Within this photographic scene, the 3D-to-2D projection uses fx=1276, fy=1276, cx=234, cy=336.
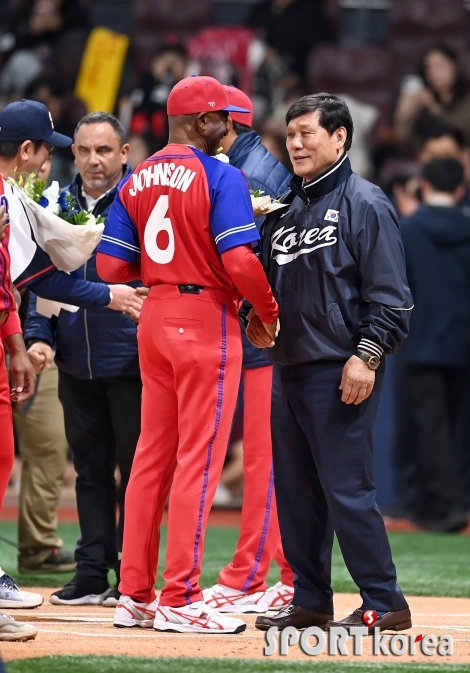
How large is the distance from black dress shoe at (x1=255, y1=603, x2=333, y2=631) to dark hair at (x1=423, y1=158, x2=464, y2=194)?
5518mm

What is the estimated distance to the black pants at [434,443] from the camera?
390 inches

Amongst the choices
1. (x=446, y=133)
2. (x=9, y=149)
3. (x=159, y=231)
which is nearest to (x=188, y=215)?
(x=159, y=231)

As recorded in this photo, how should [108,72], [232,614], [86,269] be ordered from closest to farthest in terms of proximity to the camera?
1. [232,614]
2. [86,269]
3. [108,72]

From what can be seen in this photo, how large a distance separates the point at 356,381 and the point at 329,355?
17 cm

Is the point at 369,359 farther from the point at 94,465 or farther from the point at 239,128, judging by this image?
the point at 94,465

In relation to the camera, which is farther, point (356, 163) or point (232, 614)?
point (356, 163)

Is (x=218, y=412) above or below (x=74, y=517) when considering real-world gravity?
above

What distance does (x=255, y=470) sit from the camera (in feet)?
20.1

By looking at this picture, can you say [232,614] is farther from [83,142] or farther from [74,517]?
[74,517]

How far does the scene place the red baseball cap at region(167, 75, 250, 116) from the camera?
5133 mm

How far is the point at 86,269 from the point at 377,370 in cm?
183

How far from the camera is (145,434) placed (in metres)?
5.28

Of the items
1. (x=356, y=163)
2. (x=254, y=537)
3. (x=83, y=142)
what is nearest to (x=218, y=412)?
(x=254, y=537)

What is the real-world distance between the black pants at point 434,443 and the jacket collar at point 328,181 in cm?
504
